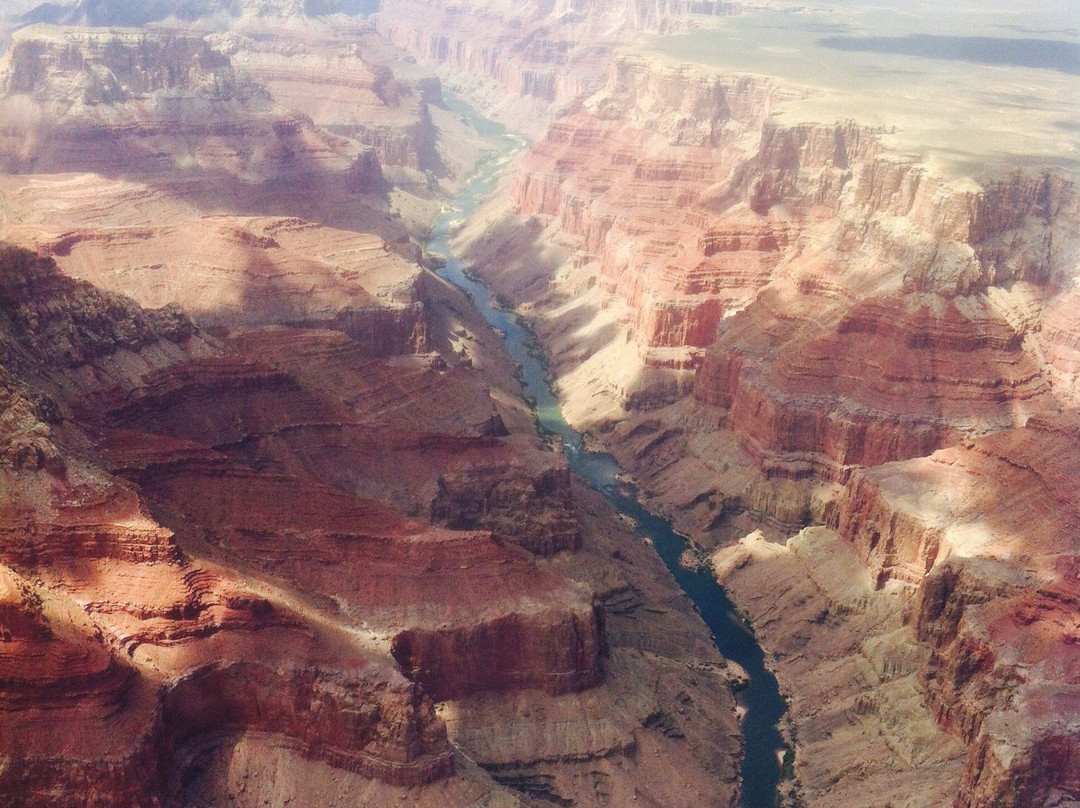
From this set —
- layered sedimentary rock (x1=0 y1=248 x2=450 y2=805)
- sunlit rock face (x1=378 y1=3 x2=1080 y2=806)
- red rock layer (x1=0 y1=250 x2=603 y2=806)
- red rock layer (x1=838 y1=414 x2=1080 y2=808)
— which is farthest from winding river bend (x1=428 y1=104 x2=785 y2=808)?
layered sedimentary rock (x1=0 y1=248 x2=450 y2=805)

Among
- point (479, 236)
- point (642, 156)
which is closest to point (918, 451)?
point (642, 156)

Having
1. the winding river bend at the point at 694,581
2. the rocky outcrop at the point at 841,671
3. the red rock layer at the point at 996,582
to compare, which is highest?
the red rock layer at the point at 996,582

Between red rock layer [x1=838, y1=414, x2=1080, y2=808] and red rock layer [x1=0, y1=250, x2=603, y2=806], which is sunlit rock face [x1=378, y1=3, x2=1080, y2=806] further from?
red rock layer [x1=0, y1=250, x2=603, y2=806]

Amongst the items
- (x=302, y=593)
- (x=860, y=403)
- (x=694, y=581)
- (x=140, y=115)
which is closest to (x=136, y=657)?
(x=302, y=593)

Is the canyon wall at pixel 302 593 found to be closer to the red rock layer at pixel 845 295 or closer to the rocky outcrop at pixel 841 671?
the rocky outcrop at pixel 841 671

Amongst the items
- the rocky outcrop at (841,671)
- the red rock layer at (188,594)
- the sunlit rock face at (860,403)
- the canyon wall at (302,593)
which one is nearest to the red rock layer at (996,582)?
the sunlit rock face at (860,403)

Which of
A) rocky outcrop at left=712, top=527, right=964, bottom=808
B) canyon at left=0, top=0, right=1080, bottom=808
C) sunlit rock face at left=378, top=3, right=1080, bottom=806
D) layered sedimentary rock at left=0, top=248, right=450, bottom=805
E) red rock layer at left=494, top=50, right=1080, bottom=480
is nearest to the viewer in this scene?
layered sedimentary rock at left=0, top=248, right=450, bottom=805
